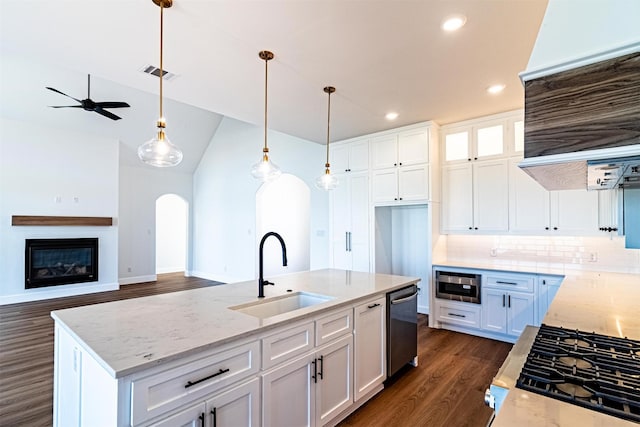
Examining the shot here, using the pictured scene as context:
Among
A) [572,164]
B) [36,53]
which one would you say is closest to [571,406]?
[572,164]

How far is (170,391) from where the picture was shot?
4.21 ft

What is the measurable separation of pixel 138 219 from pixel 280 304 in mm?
6861

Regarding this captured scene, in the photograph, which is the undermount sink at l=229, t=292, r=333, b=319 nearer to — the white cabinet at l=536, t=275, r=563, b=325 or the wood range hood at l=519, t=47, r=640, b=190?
the wood range hood at l=519, t=47, r=640, b=190

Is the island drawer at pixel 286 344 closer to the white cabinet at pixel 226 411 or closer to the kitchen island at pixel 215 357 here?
the kitchen island at pixel 215 357

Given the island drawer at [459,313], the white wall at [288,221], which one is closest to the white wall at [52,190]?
the white wall at [288,221]

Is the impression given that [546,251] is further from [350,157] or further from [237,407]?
[237,407]

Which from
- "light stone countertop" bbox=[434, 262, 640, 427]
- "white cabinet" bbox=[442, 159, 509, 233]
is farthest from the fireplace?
"light stone countertop" bbox=[434, 262, 640, 427]

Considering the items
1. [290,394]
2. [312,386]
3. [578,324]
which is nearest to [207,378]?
[290,394]

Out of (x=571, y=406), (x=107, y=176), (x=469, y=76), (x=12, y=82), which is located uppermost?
(x=12, y=82)

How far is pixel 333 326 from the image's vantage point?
211 cm

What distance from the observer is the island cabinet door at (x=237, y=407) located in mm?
1415

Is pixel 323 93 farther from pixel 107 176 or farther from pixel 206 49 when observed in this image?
pixel 107 176

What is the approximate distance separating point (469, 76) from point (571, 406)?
285 cm

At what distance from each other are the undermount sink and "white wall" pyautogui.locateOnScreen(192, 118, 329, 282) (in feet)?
10.4
